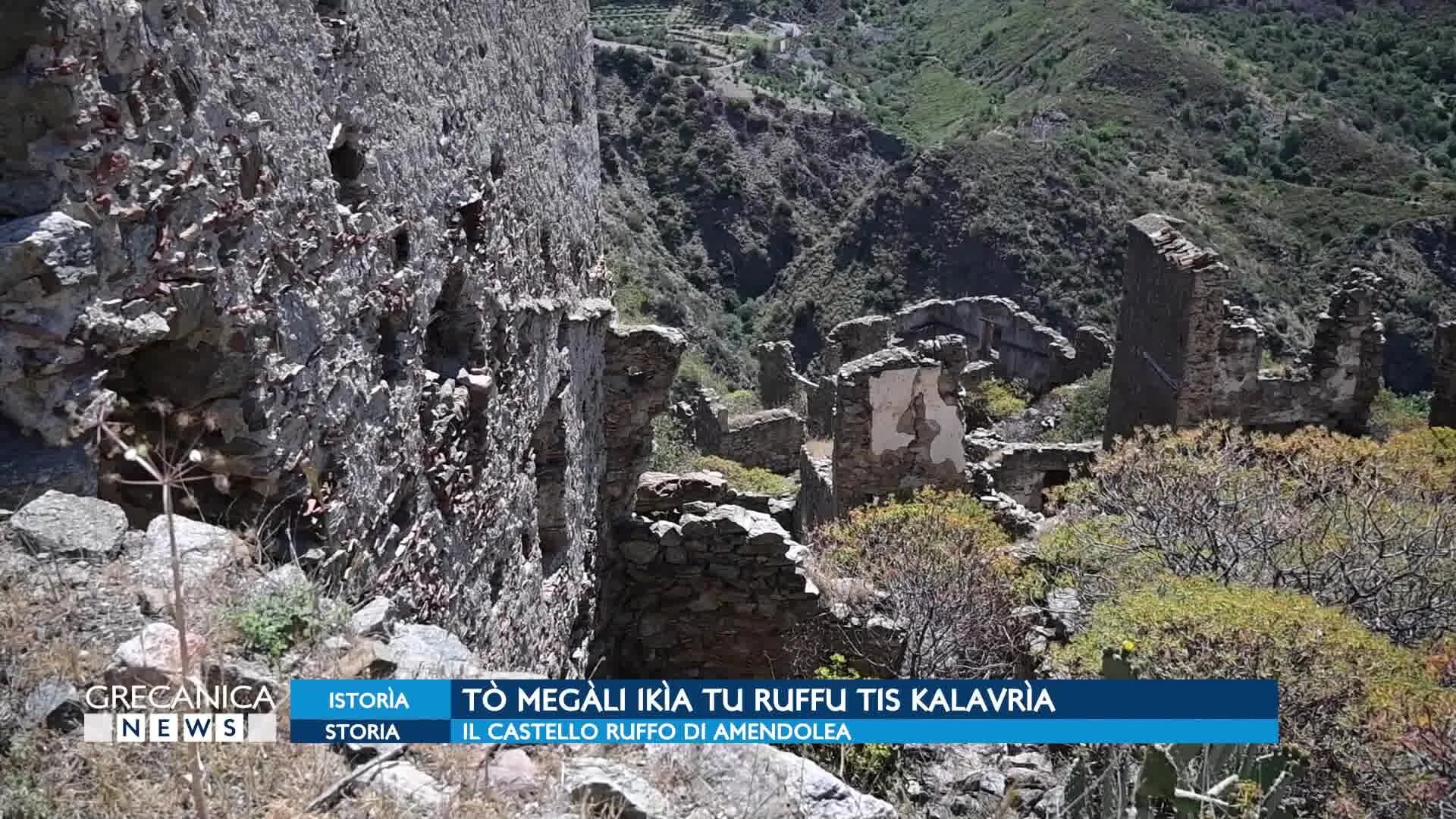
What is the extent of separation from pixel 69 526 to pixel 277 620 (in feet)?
1.76

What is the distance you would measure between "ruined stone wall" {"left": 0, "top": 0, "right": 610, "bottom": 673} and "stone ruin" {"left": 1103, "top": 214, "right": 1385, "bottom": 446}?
8575 mm

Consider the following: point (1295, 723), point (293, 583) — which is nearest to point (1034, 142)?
point (1295, 723)

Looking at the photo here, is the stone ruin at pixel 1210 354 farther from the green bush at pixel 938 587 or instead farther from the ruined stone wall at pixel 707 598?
the ruined stone wall at pixel 707 598

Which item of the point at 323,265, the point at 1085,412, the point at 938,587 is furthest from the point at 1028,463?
the point at 323,265

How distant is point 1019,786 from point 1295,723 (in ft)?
4.14

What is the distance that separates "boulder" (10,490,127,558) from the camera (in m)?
2.71

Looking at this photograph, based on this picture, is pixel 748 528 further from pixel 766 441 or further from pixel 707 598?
pixel 766 441

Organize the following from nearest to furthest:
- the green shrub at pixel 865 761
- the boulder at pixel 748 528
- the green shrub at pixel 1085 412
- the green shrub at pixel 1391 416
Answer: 1. the green shrub at pixel 865 761
2. the boulder at pixel 748 528
3. the green shrub at pixel 1391 416
4. the green shrub at pixel 1085 412

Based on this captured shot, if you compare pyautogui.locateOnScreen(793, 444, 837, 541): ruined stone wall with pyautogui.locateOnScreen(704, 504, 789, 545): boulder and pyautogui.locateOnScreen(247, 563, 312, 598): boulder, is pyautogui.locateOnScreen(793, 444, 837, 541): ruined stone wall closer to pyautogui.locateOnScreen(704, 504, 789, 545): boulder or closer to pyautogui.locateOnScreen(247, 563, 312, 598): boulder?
pyautogui.locateOnScreen(704, 504, 789, 545): boulder

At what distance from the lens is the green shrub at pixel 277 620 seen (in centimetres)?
281

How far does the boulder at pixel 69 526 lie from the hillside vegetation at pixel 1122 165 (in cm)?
2671

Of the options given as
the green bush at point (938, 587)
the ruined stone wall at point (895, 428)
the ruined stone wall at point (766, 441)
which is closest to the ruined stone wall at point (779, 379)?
the ruined stone wall at point (766, 441)

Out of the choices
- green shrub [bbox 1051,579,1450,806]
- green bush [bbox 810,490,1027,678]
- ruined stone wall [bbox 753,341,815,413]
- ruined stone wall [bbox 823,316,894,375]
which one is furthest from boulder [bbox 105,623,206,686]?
ruined stone wall [bbox 823,316,894,375]

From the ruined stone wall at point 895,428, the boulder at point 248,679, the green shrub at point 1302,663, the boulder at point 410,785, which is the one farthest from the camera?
the ruined stone wall at point 895,428
